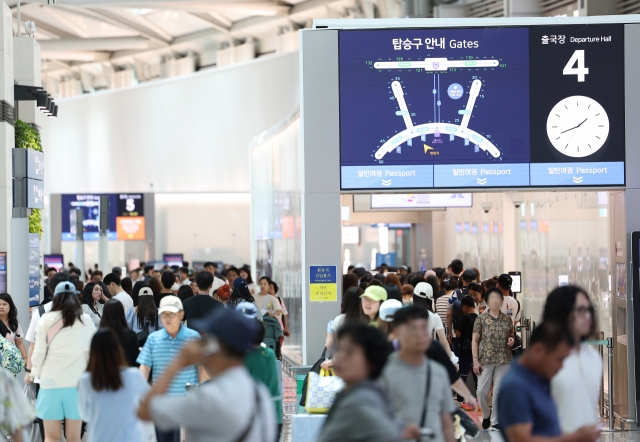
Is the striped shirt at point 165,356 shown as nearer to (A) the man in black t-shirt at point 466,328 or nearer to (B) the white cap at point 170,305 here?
(B) the white cap at point 170,305

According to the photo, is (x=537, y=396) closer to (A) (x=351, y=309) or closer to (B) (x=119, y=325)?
(A) (x=351, y=309)

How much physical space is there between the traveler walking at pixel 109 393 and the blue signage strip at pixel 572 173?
533cm

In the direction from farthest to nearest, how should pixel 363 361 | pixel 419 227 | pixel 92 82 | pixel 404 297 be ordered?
pixel 92 82 → pixel 419 227 → pixel 404 297 → pixel 363 361

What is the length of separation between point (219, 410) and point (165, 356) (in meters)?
3.24

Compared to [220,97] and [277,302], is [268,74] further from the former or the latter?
[277,302]

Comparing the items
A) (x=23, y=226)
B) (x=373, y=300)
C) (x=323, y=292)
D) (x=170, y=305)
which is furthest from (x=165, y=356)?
(x=23, y=226)

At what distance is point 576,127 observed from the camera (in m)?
9.28

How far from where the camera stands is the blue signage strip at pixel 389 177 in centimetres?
919

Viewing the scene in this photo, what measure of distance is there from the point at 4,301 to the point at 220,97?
22047mm

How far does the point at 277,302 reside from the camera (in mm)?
12141

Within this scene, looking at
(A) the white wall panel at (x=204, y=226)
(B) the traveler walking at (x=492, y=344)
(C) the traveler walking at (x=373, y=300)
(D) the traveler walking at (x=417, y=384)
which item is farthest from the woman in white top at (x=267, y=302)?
(A) the white wall panel at (x=204, y=226)

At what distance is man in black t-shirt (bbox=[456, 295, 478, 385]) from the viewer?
9.95 metres

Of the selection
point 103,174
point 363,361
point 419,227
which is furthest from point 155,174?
point 363,361

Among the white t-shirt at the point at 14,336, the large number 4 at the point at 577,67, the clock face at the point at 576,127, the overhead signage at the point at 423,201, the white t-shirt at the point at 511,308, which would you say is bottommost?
the white t-shirt at the point at 14,336
